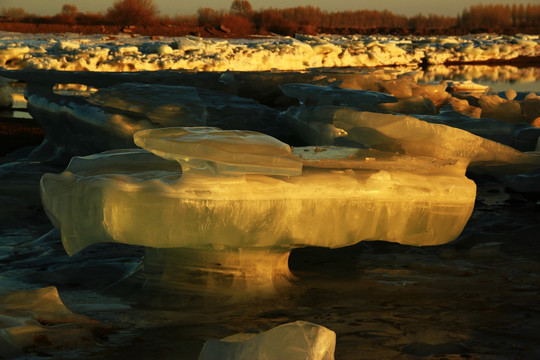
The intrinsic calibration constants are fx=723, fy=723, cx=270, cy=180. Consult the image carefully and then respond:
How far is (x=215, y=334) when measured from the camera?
8.17 ft

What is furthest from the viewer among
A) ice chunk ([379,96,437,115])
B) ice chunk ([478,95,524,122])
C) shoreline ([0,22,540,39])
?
shoreline ([0,22,540,39])

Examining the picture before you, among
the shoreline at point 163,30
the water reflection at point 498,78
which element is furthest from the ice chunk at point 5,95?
the shoreline at point 163,30

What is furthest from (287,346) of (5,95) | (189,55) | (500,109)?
(189,55)

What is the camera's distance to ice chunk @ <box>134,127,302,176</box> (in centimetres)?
260

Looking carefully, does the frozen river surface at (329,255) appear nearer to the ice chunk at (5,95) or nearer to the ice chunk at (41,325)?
the ice chunk at (41,325)

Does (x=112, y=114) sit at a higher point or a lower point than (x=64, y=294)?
higher

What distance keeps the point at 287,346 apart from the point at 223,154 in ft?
2.94

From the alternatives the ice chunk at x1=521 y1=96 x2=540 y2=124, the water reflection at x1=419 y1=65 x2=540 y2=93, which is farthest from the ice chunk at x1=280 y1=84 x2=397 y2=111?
the water reflection at x1=419 y1=65 x2=540 y2=93

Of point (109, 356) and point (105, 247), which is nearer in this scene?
point (109, 356)

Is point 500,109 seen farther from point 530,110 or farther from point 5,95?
point 5,95

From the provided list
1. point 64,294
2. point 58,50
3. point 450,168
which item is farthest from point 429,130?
point 58,50

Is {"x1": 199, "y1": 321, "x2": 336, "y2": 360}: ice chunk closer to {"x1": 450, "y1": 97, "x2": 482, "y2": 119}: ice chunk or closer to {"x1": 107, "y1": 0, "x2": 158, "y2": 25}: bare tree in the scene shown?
{"x1": 450, "y1": 97, "x2": 482, "y2": 119}: ice chunk

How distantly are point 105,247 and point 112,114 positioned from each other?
155 cm

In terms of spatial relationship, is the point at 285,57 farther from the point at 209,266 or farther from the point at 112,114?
the point at 209,266
